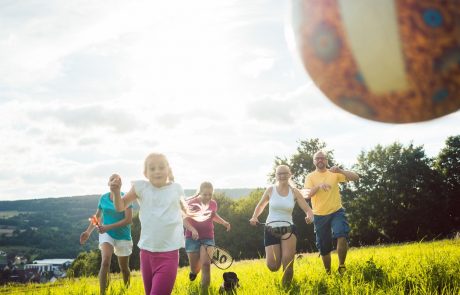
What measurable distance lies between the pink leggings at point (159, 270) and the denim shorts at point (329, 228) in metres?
3.48

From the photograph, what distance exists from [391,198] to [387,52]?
136 ft

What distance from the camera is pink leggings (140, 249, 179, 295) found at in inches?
157

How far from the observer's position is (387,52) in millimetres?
2680

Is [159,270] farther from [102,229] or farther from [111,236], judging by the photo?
[111,236]

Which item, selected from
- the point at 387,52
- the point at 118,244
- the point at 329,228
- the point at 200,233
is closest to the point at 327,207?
the point at 329,228

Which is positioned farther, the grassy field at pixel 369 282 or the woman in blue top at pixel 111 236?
the woman in blue top at pixel 111 236

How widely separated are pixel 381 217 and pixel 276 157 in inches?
502

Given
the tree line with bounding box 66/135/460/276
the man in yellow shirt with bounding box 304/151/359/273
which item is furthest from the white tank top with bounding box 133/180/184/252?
the tree line with bounding box 66/135/460/276

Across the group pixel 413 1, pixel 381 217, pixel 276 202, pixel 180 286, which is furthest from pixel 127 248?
pixel 381 217

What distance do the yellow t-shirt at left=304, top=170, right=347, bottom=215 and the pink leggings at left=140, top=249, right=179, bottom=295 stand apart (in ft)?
11.6

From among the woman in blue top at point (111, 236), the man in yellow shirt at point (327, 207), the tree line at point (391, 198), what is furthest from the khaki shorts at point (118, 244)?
the tree line at point (391, 198)

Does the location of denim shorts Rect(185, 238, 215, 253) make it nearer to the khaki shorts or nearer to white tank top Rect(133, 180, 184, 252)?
the khaki shorts

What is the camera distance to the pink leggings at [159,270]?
3990 millimetres

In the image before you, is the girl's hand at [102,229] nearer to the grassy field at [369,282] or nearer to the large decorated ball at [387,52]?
the grassy field at [369,282]
